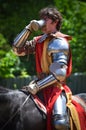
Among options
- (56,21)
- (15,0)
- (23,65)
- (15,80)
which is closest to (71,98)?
(56,21)

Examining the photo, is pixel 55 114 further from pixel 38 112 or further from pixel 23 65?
pixel 23 65

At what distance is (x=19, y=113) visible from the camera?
6227 millimetres

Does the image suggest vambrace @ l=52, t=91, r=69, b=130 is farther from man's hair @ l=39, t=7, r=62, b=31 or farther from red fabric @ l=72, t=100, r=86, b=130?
man's hair @ l=39, t=7, r=62, b=31

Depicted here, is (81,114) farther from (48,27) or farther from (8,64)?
(8,64)

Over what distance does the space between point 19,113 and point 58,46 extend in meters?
0.76

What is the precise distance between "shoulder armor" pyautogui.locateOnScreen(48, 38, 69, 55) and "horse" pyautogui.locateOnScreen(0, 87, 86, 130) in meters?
0.53

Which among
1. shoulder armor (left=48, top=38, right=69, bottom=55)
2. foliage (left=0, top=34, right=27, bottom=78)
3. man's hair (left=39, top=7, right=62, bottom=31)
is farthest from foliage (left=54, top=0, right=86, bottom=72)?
shoulder armor (left=48, top=38, right=69, bottom=55)

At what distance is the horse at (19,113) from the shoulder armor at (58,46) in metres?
0.53

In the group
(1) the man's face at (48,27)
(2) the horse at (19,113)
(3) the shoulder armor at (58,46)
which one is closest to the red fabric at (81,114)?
(2) the horse at (19,113)

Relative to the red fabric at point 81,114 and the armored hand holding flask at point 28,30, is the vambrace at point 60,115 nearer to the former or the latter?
the red fabric at point 81,114

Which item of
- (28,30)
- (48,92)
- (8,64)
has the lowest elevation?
(48,92)

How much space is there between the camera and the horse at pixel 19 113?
20.3ft

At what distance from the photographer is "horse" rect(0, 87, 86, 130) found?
20.3 ft

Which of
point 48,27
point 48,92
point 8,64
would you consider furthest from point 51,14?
point 8,64
